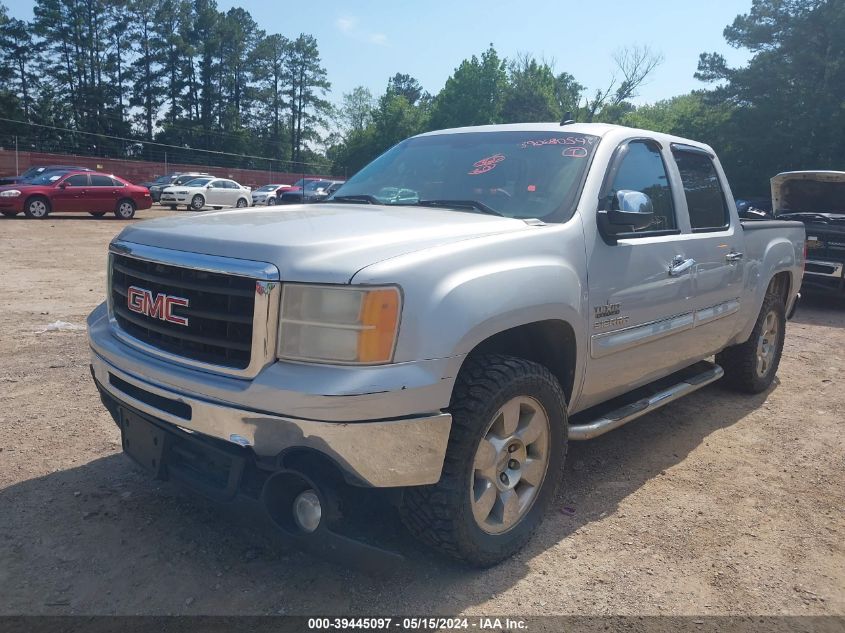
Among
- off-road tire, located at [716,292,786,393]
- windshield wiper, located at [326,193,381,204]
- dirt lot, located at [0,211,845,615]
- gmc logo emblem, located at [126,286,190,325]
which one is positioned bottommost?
dirt lot, located at [0,211,845,615]

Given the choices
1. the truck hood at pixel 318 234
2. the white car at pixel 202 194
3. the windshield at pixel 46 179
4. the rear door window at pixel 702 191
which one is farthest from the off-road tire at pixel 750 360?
the white car at pixel 202 194

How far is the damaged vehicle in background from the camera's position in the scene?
32.2 feet

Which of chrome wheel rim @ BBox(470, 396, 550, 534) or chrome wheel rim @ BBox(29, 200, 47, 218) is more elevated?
chrome wheel rim @ BBox(470, 396, 550, 534)

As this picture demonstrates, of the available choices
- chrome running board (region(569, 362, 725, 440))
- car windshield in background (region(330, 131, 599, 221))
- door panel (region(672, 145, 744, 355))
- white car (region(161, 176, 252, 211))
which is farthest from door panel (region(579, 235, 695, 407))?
white car (region(161, 176, 252, 211))

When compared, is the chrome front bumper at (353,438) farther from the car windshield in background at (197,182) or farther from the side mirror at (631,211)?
the car windshield in background at (197,182)

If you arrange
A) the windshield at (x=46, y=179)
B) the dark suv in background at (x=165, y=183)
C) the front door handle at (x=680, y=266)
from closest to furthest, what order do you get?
the front door handle at (x=680, y=266)
the windshield at (x=46, y=179)
the dark suv in background at (x=165, y=183)

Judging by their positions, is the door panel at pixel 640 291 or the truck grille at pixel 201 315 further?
the door panel at pixel 640 291

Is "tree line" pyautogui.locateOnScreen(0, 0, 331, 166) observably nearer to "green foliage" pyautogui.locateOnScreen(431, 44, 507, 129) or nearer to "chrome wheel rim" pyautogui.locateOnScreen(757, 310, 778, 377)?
"green foliage" pyautogui.locateOnScreen(431, 44, 507, 129)

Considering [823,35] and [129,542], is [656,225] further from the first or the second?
[823,35]

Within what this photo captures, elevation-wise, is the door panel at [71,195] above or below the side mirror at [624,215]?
below

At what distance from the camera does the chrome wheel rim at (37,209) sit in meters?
20.5

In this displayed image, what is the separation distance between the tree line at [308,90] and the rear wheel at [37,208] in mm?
30043

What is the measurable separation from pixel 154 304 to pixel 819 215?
1024 cm

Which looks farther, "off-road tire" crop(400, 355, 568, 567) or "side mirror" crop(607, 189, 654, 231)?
"side mirror" crop(607, 189, 654, 231)
